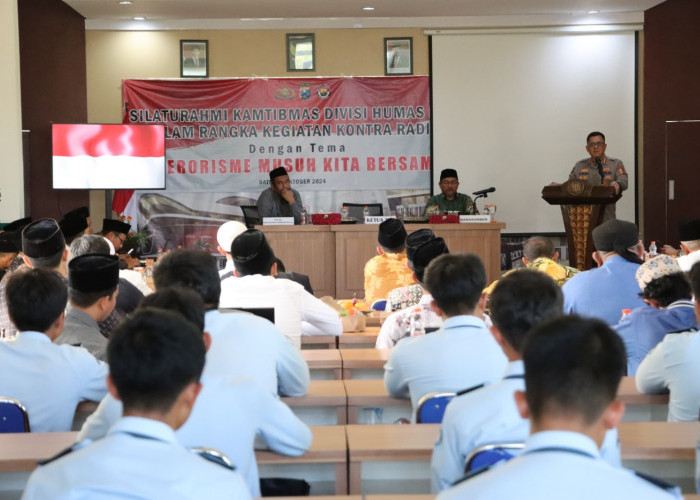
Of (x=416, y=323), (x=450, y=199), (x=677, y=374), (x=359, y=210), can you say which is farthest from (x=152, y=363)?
(x=450, y=199)

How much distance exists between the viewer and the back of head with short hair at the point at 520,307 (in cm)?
228

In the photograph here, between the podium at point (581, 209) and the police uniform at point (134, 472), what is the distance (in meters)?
7.77

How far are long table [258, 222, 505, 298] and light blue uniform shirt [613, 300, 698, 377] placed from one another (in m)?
5.03

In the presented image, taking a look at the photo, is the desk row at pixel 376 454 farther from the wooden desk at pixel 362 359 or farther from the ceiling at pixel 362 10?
the ceiling at pixel 362 10

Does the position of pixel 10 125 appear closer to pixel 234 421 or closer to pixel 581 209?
pixel 581 209

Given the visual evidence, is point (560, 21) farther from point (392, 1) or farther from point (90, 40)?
point (90, 40)

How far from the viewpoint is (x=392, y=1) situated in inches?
400

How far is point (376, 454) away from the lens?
223 cm

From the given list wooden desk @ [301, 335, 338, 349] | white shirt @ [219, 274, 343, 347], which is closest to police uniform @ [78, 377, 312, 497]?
white shirt @ [219, 274, 343, 347]

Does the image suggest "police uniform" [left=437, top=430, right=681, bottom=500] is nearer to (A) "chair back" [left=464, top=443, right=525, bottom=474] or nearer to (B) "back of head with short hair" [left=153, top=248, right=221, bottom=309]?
(A) "chair back" [left=464, top=443, right=525, bottom=474]

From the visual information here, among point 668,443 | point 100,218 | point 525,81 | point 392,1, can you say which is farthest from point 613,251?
point 100,218

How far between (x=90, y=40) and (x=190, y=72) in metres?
1.19

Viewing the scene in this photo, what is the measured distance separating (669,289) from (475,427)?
6.49 feet

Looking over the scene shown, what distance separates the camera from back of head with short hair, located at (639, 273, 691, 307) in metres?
3.72
